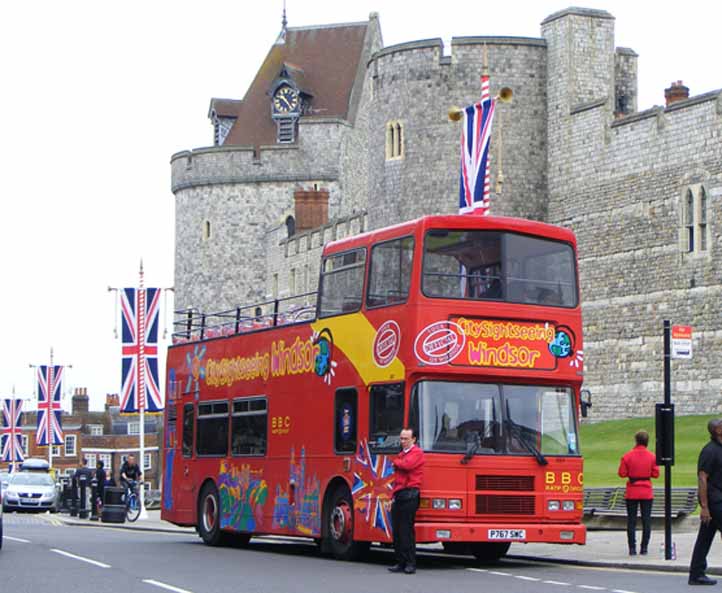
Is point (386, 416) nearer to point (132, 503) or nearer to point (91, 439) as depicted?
point (132, 503)

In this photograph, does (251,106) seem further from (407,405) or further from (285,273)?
(407,405)

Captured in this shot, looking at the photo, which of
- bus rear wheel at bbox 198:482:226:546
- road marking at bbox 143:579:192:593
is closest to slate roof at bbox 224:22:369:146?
bus rear wheel at bbox 198:482:226:546

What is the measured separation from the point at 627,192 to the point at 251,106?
33212mm

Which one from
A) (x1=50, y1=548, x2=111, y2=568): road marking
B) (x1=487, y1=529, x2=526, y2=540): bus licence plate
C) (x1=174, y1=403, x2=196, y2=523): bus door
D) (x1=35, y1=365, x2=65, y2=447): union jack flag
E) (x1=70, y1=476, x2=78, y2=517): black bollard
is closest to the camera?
(x1=487, y1=529, x2=526, y2=540): bus licence plate

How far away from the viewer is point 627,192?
147ft

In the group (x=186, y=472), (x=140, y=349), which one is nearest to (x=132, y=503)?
(x=140, y=349)

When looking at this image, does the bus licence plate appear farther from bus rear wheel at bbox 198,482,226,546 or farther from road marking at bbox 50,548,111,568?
bus rear wheel at bbox 198,482,226,546

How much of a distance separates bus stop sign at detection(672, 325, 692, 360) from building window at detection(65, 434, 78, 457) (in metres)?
92.9

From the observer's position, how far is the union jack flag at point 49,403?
56219mm

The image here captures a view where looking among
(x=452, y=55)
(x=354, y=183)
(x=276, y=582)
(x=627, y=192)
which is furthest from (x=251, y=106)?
(x=276, y=582)

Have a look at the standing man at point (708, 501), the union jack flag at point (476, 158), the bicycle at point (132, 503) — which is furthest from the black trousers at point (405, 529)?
the bicycle at point (132, 503)

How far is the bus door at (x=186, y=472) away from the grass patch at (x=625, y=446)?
30.8ft

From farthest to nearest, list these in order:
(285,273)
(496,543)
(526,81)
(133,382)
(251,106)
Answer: (251,106) < (285,273) < (526,81) < (133,382) < (496,543)

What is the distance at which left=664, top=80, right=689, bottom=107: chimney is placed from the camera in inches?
1932
